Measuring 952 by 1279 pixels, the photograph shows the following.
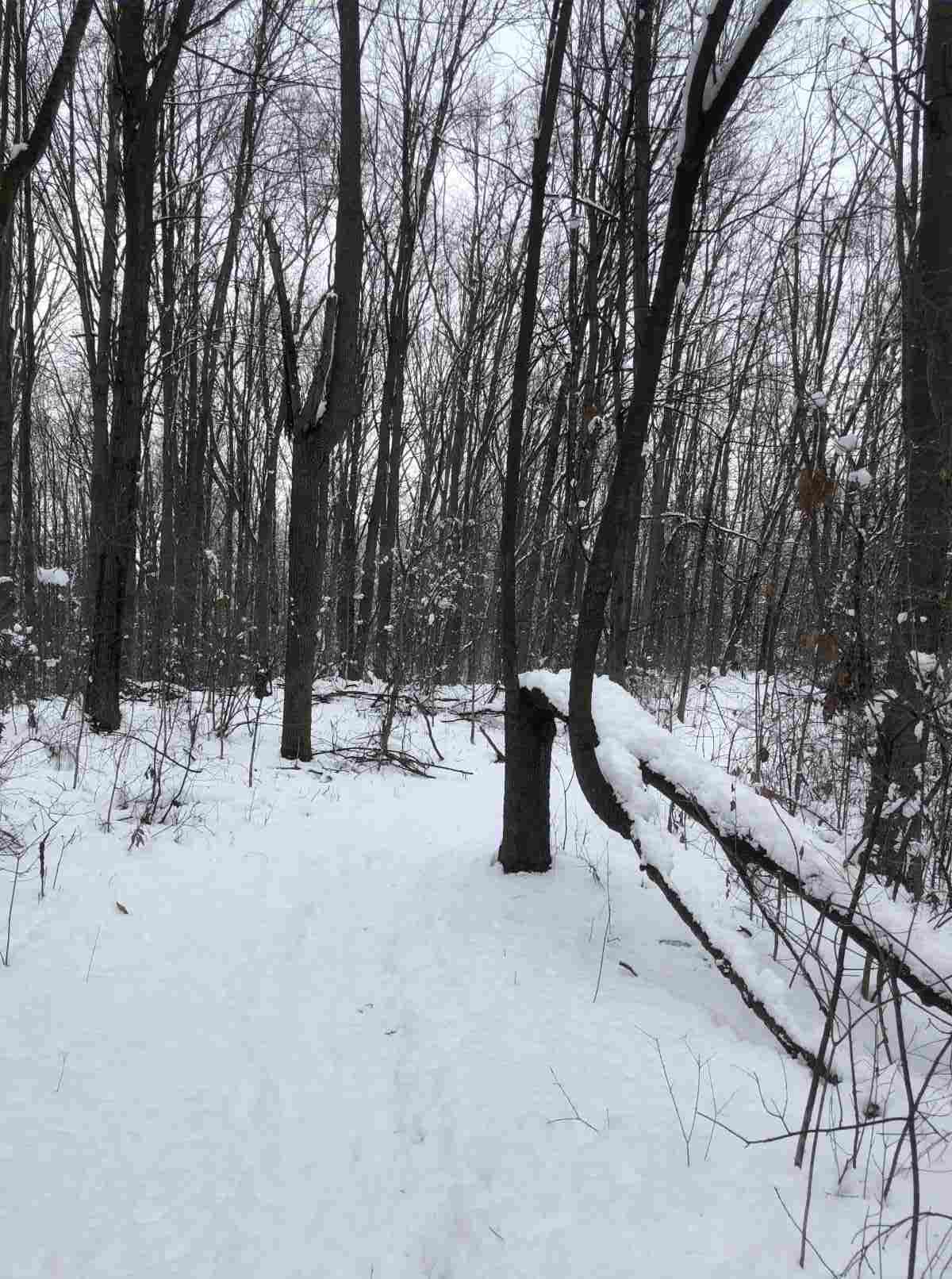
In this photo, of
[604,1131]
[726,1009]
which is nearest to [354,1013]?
[604,1131]

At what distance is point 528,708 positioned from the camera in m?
3.58

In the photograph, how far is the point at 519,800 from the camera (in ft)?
12.0

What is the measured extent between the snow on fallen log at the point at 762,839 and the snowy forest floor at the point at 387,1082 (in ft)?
1.53

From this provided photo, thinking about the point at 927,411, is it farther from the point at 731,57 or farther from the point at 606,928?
the point at 606,928

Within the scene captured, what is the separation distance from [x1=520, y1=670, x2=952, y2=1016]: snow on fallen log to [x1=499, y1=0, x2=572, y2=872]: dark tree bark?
2.08 ft

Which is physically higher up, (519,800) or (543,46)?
(543,46)

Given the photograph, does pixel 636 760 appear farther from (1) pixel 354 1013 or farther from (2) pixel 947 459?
(2) pixel 947 459

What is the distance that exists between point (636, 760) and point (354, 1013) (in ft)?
4.61

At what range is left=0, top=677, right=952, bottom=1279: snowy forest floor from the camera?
1.60m

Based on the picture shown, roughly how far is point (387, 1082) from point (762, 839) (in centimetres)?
140

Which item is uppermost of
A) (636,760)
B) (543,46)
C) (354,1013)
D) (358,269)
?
(543,46)

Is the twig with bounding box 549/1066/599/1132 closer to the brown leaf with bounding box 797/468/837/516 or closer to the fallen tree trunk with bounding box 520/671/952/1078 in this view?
the fallen tree trunk with bounding box 520/671/952/1078

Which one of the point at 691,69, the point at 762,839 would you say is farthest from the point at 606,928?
the point at 691,69

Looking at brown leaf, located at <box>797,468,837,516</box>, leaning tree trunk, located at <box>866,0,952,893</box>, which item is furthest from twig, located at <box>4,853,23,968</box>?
leaning tree trunk, located at <box>866,0,952,893</box>
